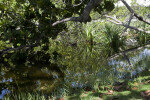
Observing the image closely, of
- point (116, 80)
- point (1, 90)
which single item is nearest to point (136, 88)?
point (116, 80)

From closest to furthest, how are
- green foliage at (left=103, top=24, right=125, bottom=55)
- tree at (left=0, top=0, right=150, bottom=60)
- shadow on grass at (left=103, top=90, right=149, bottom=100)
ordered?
1. shadow on grass at (left=103, top=90, right=149, bottom=100)
2. tree at (left=0, top=0, right=150, bottom=60)
3. green foliage at (left=103, top=24, right=125, bottom=55)

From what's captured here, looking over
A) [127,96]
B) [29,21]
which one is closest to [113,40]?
[29,21]

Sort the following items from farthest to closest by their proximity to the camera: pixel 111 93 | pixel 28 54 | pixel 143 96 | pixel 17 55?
pixel 28 54 → pixel 17 55 → pixel 111 93 → pixel 143 96

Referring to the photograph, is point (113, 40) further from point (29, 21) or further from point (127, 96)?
point (127, 96)

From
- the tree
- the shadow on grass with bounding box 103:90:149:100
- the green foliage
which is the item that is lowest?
the shadow on grass with bounding box 103:90:149:100

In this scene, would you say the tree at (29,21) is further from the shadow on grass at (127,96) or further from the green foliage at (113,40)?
the shadow on grass at (127,96)

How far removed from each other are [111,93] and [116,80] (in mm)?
939

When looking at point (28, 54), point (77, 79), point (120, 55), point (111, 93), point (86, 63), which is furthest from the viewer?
point (28, 54)

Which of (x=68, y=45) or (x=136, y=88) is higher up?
(x=68, y=45)

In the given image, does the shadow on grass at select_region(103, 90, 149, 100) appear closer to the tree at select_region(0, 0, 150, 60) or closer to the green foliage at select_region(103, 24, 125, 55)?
the tree at select_region(0, 0, 150, 60)

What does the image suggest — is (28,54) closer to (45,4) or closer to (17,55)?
(17,55)

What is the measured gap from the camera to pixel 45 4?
6320mm

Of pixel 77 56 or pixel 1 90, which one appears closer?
pixel 1 90

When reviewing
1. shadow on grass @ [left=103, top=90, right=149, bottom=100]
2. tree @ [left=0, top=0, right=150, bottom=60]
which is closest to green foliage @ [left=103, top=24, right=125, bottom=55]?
tree @ [left=0, top=0, right=150, bottom=60]
